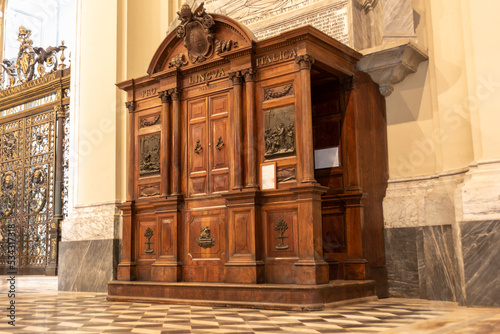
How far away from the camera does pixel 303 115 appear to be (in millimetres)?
6238

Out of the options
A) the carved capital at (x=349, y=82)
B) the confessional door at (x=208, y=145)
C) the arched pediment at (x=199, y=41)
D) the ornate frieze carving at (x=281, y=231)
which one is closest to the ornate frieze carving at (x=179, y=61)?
the arched pediment at (x=199, y=41)

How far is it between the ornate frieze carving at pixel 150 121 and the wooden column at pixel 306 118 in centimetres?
244

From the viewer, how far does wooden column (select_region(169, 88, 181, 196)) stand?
738 centimetres

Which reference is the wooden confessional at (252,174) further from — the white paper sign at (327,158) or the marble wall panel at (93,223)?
the marble wall panel at (93,223)

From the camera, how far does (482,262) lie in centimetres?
576

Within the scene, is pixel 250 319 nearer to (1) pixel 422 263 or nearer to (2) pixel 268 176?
(2) pixel 268 176

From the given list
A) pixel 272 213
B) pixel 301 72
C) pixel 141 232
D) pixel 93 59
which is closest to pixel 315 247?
pixel 272 213

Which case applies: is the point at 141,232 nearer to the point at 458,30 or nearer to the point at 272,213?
the point at 272,213

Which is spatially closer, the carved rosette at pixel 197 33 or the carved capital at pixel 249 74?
the carved capital at pixel 249 74

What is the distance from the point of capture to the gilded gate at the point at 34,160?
12727mm

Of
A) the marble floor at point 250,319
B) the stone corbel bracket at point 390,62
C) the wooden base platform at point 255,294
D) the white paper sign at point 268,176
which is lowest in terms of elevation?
the marble floor at point 250,319

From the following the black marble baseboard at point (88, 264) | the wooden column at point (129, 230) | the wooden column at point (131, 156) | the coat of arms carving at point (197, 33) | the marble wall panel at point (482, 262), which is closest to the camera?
the marble wall panel at point (482, 262)

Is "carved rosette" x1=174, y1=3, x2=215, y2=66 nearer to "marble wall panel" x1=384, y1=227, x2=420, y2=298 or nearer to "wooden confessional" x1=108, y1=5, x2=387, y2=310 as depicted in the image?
"wooden confessional" x1=108, y1=5, x2=387, y2=310

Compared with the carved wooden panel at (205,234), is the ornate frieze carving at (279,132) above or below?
above
